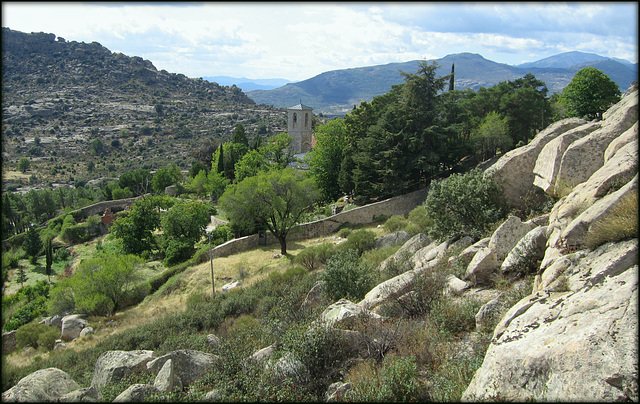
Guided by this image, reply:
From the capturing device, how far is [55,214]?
50656mm

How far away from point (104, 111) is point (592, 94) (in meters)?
122

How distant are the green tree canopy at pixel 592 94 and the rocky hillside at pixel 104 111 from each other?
63.7 m

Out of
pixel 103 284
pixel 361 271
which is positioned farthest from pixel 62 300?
pixel 361 271

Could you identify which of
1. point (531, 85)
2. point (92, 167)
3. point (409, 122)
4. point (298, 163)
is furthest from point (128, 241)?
point (92, 167)

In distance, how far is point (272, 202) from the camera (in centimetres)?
2380

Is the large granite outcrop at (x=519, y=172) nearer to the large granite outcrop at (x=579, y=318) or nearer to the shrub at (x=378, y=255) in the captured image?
the large granite outcrop at (x=579, y=318)

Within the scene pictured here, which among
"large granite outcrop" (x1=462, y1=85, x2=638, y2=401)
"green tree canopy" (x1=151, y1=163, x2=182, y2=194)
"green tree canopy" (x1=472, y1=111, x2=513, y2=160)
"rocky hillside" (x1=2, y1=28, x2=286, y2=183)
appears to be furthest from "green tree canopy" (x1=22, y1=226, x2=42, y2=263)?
"rocky hillside" (x1=2, y1=28, x2=286, y2=183)

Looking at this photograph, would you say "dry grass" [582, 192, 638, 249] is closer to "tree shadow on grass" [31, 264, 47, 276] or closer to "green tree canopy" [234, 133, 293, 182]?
"green tree canopy" [234, 133, 293, 182]

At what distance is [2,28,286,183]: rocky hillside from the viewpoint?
8738cm

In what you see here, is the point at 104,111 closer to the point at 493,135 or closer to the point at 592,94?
the point at 493,135

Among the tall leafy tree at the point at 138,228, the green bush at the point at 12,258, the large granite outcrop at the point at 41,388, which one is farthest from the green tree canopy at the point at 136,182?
the large granite outcrop at the point at 41,388

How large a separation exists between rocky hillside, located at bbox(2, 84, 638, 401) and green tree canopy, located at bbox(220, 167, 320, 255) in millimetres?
11635

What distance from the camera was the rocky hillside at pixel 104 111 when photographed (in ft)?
287

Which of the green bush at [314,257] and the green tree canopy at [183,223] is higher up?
the green bush at [314,257]
